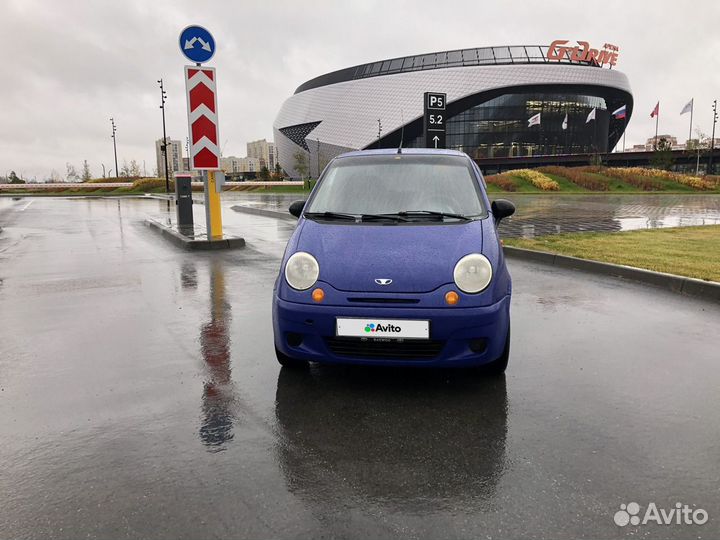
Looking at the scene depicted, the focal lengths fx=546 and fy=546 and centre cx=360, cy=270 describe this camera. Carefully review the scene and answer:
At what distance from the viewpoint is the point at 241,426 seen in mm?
3172

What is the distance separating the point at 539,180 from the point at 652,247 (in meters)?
35.5

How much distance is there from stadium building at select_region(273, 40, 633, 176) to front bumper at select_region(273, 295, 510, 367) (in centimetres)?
8443

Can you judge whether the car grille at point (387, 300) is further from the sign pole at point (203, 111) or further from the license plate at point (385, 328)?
the sign pole at point (203, 111)

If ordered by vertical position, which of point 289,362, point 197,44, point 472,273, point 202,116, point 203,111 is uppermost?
point 197,44

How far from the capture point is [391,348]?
3.44 metres

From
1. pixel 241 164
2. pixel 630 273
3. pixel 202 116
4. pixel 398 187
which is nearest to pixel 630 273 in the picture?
pixel 630 273

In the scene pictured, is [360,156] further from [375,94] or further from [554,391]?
[375,94]

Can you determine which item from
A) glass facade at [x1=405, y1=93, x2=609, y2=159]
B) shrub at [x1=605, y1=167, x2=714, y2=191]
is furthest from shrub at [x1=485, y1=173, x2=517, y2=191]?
glass facade at [x1=405, y1=93, x2=609, y2=159]

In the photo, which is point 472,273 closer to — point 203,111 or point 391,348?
point 391,348

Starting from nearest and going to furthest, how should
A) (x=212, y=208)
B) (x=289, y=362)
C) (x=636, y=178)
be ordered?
(x=289, y=362) < (x=212, y=208) < (x=636, y=178)

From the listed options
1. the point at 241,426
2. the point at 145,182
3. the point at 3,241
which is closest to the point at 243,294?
the point at 241,426

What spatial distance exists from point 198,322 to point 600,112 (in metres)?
98.8

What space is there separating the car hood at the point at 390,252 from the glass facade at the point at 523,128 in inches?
3357

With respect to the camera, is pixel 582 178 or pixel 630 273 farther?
pixel 582 178
